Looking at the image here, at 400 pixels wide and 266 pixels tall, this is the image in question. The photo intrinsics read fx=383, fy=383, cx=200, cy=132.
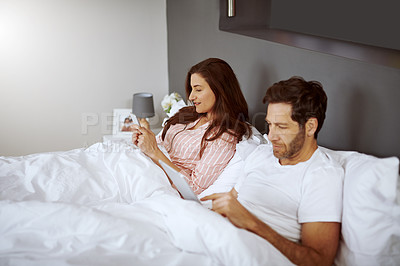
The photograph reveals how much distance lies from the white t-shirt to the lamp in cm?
189

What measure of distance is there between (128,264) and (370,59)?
44.8 inches

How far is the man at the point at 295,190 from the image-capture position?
4.01 feet

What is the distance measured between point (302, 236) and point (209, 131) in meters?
0.81

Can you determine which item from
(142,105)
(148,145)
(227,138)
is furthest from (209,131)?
(142,105)

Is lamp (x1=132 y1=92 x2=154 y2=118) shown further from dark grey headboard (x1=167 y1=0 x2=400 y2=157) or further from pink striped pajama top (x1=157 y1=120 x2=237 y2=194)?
pink striped pajama top (x1=157 y1=120 x2=237 y2=194)

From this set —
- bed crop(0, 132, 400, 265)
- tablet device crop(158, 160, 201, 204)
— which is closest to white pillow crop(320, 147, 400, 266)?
bed crop(0, 132, 400, 265)

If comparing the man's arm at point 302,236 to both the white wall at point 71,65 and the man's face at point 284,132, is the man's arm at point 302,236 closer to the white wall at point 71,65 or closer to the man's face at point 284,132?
the man's face at point 284,132

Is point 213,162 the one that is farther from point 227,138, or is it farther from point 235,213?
point 235,213

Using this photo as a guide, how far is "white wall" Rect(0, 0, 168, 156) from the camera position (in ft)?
10.4

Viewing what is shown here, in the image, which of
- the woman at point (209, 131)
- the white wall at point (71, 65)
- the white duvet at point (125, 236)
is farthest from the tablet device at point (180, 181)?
the white wall at point (71, 65)

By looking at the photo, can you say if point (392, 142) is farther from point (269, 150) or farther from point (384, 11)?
point (384, 11)

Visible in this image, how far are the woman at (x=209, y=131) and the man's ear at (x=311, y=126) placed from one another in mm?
531

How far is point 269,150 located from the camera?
1.60 meters

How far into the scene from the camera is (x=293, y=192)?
1369 mm
